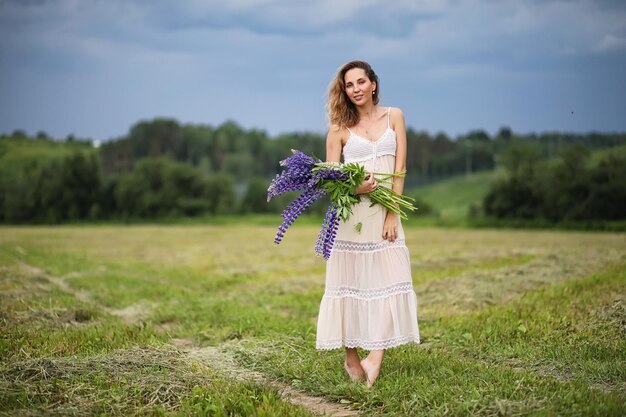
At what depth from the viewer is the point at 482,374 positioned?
5.72 metres

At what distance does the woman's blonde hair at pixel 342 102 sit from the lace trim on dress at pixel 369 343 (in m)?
1.87

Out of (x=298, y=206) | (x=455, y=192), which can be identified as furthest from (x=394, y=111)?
(x=455, y=192)

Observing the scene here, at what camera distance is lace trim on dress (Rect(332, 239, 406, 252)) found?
5734mm

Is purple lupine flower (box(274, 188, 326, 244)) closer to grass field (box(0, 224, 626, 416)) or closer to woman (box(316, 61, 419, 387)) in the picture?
woman (box(316, 61, 419, 387))

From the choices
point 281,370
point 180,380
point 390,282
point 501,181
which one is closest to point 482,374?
point 390,282

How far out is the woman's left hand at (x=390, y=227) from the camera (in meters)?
5.69

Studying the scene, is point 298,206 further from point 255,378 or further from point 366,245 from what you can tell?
point 255,378

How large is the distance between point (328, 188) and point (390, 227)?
2.08 feet

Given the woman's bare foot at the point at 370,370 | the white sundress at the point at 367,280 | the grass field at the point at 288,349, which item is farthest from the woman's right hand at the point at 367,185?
the grass field at the point at 288,349

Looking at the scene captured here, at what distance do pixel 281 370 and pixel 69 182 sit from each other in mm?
54449

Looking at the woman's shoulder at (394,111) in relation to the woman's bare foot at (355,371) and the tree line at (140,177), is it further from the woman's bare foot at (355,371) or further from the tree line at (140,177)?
the tree line at (140,177)

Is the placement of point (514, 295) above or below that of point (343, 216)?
below

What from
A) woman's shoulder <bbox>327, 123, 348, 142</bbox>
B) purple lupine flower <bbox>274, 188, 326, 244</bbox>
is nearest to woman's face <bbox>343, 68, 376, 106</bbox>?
woman's shoulder <bbox>327, 123, 348, 142</bbox>

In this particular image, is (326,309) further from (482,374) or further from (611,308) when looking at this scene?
(611,308)
